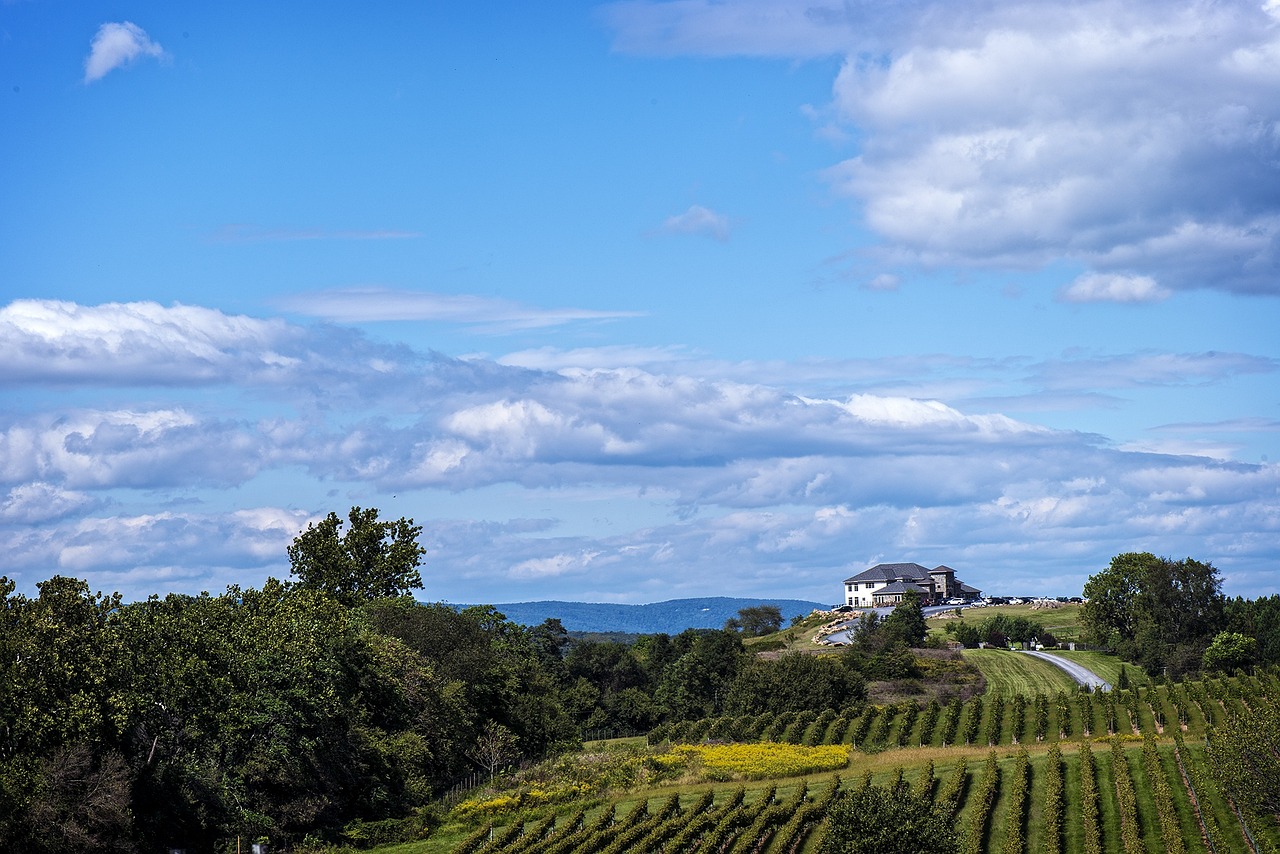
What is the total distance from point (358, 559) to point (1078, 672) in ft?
232

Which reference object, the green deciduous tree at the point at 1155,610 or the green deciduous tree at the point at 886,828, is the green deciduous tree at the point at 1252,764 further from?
the green deciduous tree at the point at 1155,610

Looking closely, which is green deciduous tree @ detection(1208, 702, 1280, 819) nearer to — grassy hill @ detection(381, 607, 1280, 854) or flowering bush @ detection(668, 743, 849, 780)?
grassy hill @ detection(381, 607, 1280, 854)

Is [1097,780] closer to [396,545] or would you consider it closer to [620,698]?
[396,545]

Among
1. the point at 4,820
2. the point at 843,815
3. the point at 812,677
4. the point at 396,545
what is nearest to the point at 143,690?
the point at 4,820

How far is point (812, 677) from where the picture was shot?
108 meters

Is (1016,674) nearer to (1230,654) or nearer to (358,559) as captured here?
(1230,654)

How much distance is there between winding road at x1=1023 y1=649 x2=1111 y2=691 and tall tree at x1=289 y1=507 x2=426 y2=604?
198 feet

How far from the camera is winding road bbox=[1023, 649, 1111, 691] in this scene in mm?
118250

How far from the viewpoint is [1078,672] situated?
4990 inches

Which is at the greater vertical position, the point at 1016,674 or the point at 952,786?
the point at 1016,674

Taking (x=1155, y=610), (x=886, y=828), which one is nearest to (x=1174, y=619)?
(x=1155, y=610)

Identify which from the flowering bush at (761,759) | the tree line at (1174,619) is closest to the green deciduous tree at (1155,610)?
the tree line at (1174,619)

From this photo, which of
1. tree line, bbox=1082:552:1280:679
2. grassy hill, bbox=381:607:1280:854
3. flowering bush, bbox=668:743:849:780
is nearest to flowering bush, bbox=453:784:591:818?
grassy hill, bbox=381:607:1280:854

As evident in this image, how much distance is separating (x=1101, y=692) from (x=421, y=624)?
52.3 meters
